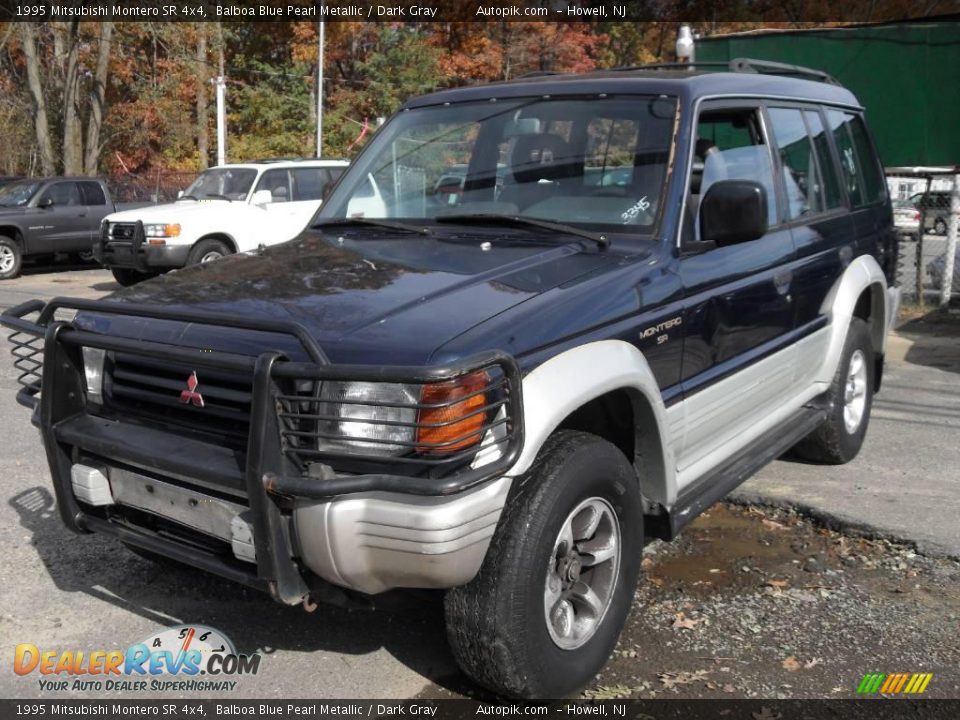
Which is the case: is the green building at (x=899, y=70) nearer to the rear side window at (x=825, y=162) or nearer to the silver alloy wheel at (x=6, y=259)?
the rear side window at (x=825, y=162)

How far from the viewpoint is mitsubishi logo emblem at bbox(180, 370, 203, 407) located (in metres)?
3.07

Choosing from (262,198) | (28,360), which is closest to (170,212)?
(262,198)

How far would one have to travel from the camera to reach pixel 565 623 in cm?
322

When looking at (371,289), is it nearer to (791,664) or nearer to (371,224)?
(371,224)

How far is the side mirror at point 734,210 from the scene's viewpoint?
147 inches

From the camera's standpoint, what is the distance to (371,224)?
14.1 feet

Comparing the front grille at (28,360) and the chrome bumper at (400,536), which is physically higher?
the front grille at (28,360)

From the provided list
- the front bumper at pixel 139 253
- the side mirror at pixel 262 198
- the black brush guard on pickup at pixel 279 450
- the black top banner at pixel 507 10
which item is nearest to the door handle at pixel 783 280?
the black brush guard on pickup at pixel 279 450

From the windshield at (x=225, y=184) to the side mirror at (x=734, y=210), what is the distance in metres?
11.2

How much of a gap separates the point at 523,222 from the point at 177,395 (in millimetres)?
1534

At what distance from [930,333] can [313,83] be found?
27.7 m

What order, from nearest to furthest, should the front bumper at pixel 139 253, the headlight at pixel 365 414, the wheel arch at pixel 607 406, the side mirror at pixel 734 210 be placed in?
the headlight at pixel 365 414
the wheel arch at pixel 607 406
the side mirror at pixel 734 210
the front bumper at pixel 139 253

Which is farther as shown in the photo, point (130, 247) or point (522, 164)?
point (130, 247)

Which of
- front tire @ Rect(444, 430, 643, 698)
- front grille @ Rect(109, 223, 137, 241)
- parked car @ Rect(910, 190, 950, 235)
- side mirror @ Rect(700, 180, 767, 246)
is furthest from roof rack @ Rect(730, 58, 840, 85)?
front grille @ Rect(109, 223, 137, 241)
